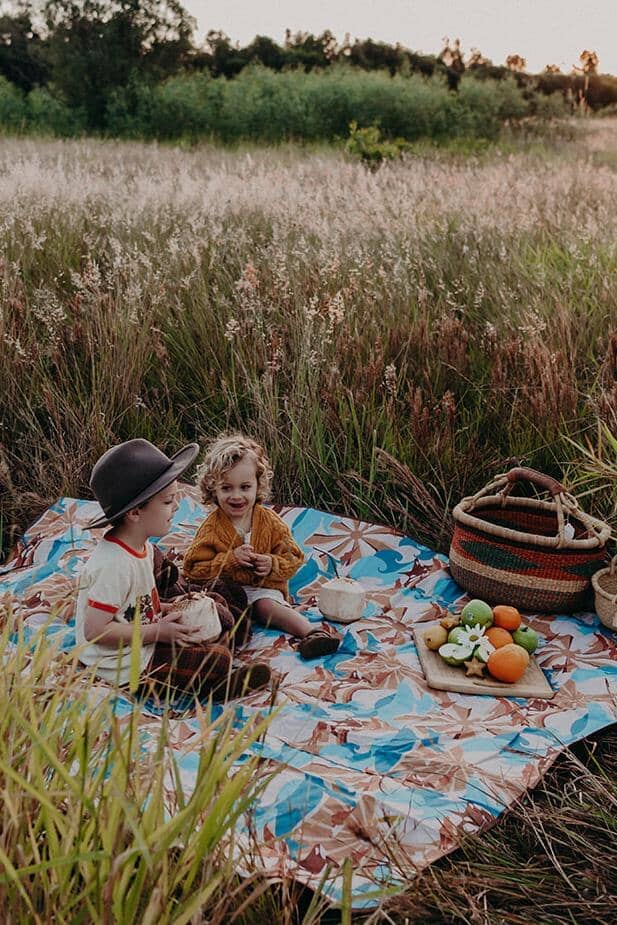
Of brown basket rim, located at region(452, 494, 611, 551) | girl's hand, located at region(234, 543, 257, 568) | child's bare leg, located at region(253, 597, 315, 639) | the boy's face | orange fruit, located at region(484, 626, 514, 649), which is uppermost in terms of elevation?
the boy's face

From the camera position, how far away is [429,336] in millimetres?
4199

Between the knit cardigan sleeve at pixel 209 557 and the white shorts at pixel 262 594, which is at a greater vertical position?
the knit cardigan sleeve at pixel 209 557

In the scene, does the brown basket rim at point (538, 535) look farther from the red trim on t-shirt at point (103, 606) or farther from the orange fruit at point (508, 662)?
the red trim on t-shirt at point (103, 606)

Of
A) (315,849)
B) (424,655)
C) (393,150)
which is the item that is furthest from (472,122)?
(315,849)

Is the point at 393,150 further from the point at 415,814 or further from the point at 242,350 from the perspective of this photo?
the point at 415,814

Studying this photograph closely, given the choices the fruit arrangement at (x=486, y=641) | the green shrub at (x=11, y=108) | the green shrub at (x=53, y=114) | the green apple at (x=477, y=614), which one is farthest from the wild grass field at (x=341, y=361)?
the green shrub at (x=11, y=108)

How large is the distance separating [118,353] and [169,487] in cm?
162

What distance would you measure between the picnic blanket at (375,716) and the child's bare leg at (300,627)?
0.04 metres

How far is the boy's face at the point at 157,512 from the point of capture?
2.95 metres

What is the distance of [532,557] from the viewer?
3447mm

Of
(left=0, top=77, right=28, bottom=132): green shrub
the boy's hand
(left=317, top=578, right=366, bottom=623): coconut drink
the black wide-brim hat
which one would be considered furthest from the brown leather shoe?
(left=0, top=77, right=28, bottom=132): green shrub

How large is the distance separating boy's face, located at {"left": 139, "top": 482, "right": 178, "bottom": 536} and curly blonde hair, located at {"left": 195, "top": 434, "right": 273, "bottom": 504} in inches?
16.9

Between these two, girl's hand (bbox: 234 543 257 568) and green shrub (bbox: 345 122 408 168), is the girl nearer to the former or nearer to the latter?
girl's hand (bbox: 234 543 257 568)

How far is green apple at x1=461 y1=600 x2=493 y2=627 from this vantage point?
10.6ft
